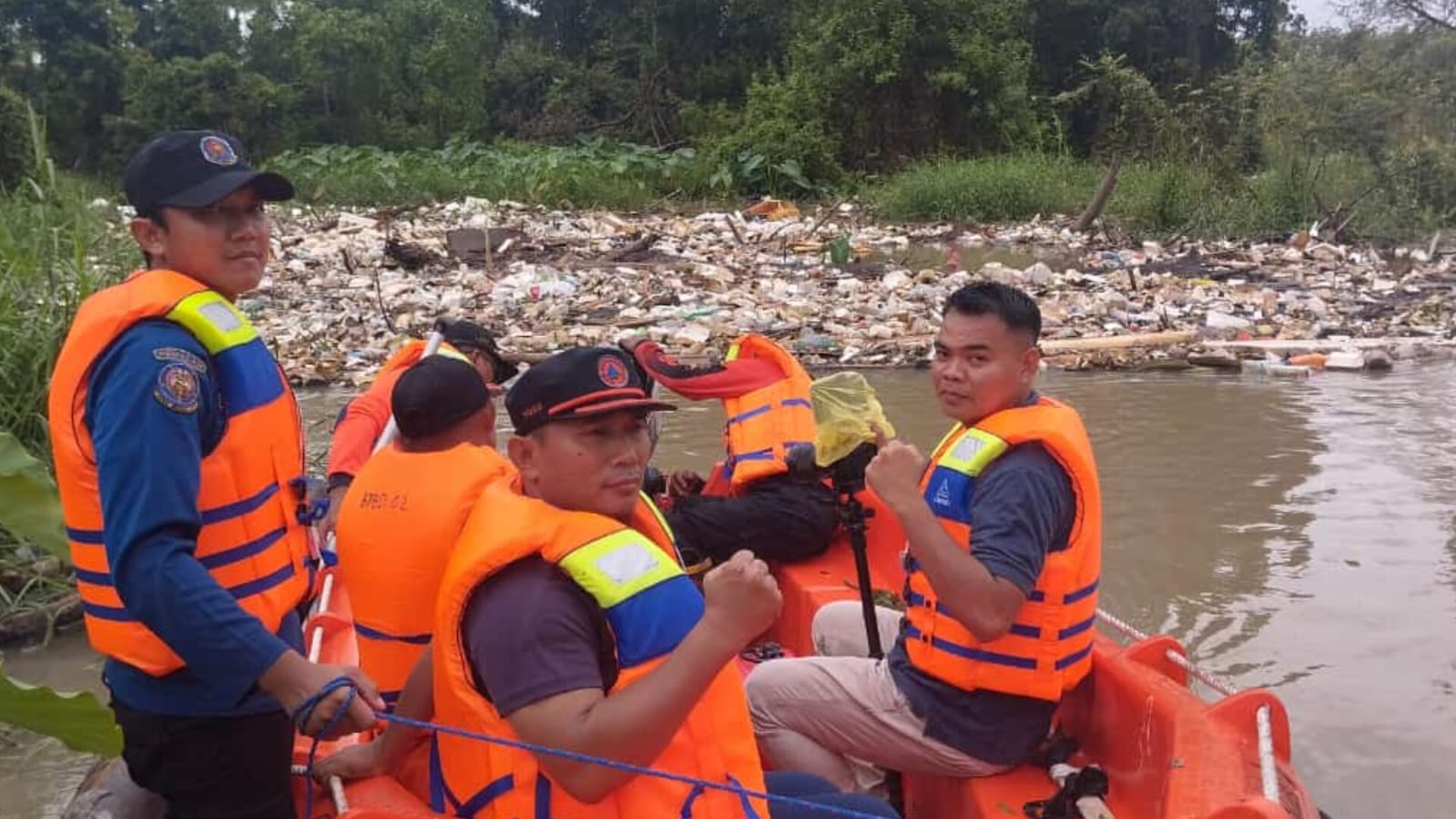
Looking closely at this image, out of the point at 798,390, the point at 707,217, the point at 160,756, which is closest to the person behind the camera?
the point at 160,756

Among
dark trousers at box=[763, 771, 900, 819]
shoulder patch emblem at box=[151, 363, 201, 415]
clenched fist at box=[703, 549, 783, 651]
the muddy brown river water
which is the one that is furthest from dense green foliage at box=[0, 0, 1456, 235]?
clenched fist at box=[703, 549, 783, 651]

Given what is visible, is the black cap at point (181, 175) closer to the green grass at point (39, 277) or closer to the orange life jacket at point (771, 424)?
the orange life jacket at point (771, 424)

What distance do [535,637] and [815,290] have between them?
1187 cm

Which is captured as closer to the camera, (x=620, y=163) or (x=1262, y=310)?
(x=1262, y=310)

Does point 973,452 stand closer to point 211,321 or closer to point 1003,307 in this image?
point 1003,307

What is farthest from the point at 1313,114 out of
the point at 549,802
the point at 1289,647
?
the point at 549,802

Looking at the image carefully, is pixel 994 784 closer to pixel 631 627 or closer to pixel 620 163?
pixel 631 627

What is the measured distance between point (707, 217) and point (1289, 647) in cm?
1461

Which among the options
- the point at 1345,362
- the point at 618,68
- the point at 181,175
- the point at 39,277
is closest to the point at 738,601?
the point at 181,175

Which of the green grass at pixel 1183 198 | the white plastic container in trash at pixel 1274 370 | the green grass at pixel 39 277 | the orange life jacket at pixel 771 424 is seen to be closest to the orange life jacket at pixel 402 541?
the orange life jacket at pixel 771 424

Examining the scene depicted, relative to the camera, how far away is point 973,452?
262cm

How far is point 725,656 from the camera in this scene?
5.27 ft

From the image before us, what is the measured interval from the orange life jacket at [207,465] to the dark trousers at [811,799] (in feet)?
3.04

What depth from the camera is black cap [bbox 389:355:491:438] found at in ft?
8.80
